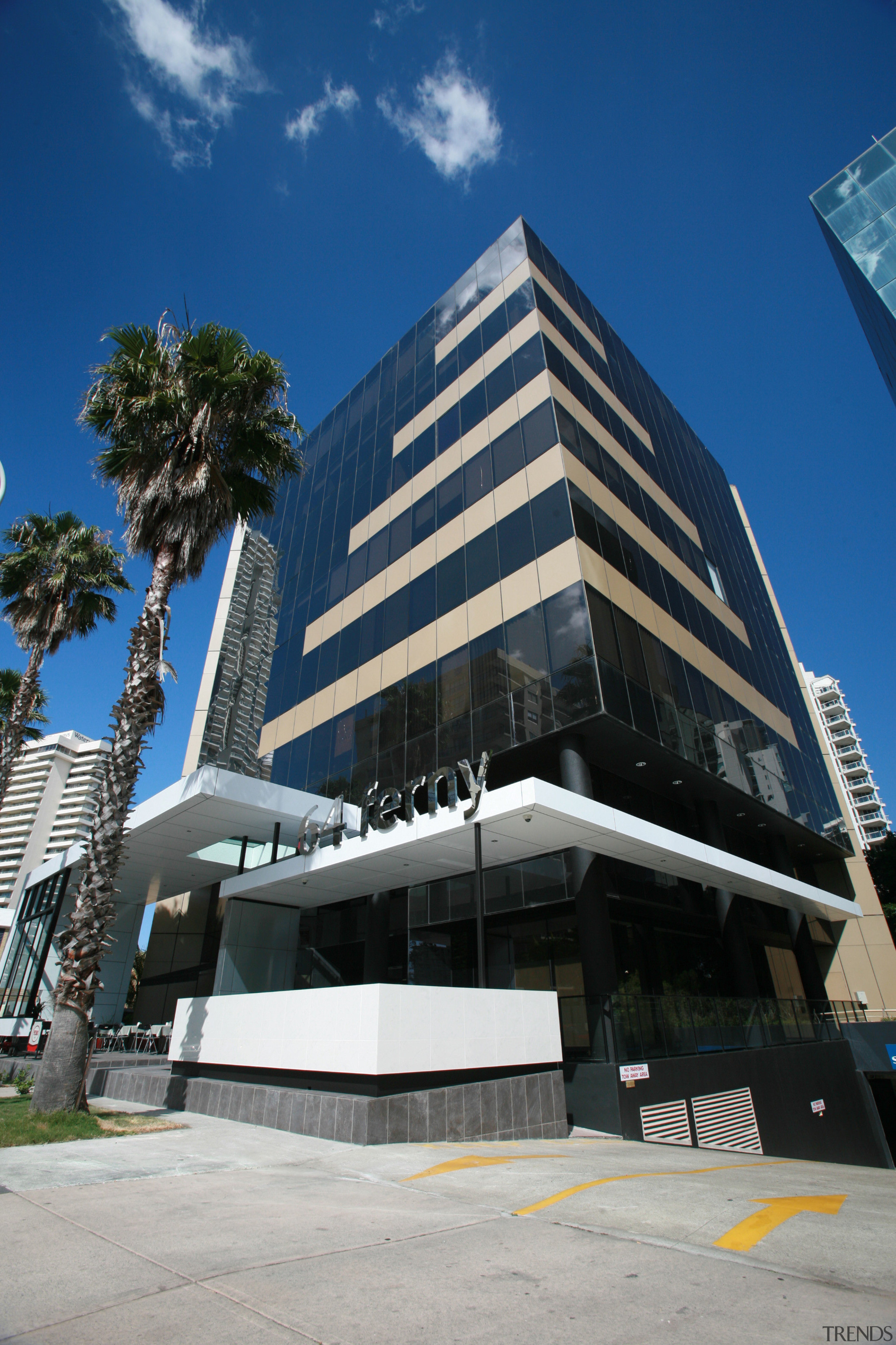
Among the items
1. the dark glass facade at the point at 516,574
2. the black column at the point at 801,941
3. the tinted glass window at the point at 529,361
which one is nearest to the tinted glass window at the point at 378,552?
the dark glass facade at the point at 516,574

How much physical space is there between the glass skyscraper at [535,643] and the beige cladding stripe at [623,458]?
0.57 ft

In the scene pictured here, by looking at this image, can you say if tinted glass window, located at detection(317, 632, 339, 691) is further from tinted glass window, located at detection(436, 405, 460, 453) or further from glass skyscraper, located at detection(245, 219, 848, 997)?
tinted glass window, located at detection(436, 405, 460, 453)

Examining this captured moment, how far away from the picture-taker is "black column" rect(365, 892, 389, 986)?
1978cm

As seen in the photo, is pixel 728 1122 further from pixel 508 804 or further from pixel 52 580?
pixel 52 580

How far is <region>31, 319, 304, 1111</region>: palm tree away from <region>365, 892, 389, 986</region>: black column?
8799 mm

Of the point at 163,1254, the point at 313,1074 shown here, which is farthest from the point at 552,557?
the point at 163,1254

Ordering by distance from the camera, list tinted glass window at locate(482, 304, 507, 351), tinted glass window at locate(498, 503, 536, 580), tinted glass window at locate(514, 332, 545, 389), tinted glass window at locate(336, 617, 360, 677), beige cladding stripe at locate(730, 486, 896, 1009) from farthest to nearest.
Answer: beige cladding stripe at locate(730, 486, 896, 1009)
tinted glass window at locate(336, 617, 360, 677)
tinted glass window at locate(482, 304, 507, 351)
tinted glass window at locate(514, 332, 545, 389)
tinted glass window at locate(498, 503, 536, 580)

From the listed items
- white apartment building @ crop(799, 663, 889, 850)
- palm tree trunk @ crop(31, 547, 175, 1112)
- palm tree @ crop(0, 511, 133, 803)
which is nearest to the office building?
palm tree trunk @ crop(31, 547, 175, 1112)

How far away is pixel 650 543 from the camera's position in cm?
2452

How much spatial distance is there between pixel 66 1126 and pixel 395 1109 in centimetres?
496

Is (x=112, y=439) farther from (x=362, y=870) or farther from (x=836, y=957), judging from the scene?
(x=836, y=957)

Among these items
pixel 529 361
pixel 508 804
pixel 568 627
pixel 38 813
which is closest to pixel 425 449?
pixel 529 361

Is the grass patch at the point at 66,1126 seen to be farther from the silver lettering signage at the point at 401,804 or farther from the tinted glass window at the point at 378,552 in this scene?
the tinted glass window at the point at 378,552

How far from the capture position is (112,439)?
14797mm
